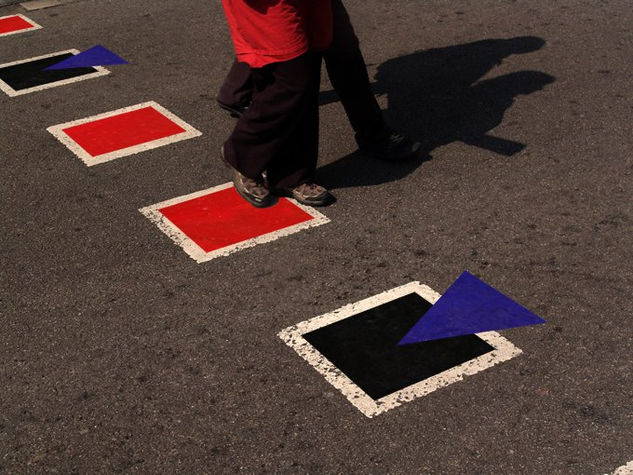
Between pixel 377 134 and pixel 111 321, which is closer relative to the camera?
pixel 111 321

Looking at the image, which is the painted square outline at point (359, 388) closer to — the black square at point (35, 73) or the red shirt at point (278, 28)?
the red shirt at point (278, 28)

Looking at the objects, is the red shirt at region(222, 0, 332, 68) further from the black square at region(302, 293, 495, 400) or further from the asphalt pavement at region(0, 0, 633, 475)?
the black square at region(302, 293, 495, 400)

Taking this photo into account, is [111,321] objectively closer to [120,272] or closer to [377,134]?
[120,272]

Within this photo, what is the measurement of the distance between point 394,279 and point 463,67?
10.2 ft

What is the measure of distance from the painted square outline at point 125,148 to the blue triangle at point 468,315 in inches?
94.1

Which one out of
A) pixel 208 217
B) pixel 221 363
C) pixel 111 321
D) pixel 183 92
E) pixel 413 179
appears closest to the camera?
pixel 221 363

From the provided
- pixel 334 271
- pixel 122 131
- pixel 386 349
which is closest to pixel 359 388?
pixel 386 349

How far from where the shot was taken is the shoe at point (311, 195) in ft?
18.8

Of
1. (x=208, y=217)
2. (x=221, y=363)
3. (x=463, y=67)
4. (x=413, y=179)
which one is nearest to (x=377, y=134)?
(x=413, y=179)

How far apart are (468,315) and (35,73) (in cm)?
438

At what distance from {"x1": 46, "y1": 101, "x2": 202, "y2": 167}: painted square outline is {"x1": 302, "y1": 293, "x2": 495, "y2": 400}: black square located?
2.32 m

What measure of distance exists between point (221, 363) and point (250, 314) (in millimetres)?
399

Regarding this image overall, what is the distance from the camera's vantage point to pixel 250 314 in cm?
478

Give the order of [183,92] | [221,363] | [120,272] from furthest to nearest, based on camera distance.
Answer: [183,92], [120,272], [221,363]
